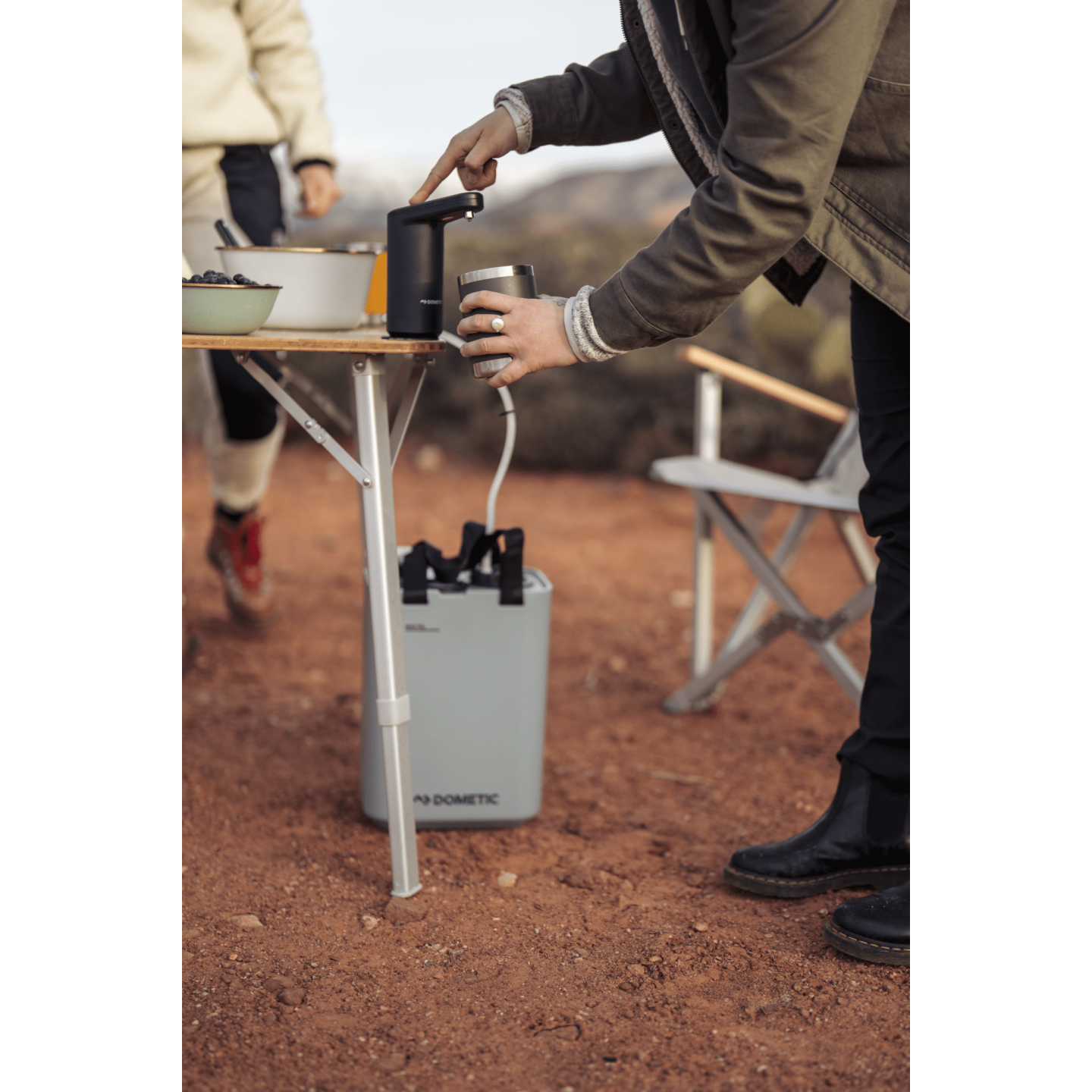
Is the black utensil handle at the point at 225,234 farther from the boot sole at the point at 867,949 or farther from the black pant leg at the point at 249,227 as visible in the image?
the boot sole at the point at 867,949

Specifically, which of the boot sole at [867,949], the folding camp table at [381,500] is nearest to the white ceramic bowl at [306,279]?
the folding camp table at [381,500]

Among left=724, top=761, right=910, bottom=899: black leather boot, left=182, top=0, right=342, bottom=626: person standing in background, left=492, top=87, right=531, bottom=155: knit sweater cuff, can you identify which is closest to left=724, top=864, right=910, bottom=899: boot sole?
left=724, top=761, right=910, bottom=899: black leather boot

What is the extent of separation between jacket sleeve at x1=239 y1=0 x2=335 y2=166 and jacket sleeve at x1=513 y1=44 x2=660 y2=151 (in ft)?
3.48

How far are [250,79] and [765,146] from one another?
1764 millimetres

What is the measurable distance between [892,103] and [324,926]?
142cm

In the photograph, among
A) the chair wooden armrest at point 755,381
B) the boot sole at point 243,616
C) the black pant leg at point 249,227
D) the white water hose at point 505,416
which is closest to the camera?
the white water hose at point 505,416

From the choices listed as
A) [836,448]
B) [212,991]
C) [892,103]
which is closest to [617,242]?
[836,448]

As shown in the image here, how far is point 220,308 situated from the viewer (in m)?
1.59

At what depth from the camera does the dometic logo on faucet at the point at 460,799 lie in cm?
209

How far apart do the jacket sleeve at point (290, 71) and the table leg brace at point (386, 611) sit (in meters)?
1.25

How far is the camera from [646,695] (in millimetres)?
3057

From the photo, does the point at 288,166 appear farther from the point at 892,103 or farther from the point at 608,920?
the point at 608,920

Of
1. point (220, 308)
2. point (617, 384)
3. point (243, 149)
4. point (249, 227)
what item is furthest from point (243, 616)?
point (617, 384)

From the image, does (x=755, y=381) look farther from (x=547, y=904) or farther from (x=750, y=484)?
(x=547, y=904)
